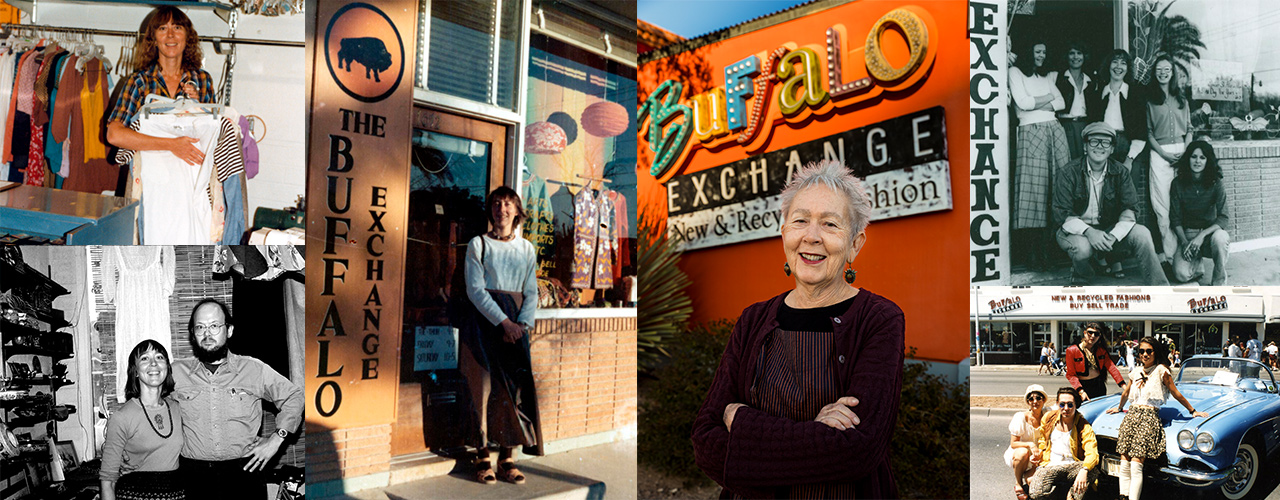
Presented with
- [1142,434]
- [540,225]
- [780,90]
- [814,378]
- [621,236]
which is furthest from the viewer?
[780,90]

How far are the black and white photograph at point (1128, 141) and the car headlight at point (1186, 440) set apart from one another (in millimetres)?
747

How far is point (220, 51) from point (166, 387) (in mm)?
1708

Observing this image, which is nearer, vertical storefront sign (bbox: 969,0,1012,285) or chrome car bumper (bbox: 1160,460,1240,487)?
chrome car bumper (bbox: 1160,460,1240,487)

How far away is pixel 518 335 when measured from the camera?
4168mm

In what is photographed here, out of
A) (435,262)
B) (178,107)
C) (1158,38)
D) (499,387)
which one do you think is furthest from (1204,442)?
(178,107)

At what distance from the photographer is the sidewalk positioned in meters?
4.01

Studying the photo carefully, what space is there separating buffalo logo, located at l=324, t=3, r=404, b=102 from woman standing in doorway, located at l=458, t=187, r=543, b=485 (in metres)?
0.81

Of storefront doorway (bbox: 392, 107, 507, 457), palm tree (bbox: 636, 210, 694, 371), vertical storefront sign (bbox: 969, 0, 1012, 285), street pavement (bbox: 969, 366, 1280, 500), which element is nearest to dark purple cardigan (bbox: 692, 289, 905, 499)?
street pavement (bbox: 969, 366, 1280, 500)

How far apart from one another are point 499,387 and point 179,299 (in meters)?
1.64

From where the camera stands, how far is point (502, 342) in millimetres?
4133

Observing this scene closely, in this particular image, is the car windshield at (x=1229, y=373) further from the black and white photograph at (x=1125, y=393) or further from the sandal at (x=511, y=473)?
the sandal at (x=511, y=473)

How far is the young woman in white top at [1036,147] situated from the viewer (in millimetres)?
3955

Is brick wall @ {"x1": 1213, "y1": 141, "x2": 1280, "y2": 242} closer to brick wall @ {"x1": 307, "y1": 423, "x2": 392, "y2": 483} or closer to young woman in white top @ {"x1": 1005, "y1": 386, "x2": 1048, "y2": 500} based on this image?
young woman in white top @ {"x1": 1005, "y1": 386, "x2": 1048, "y2": 500}

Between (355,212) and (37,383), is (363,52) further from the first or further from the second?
(37,383)
